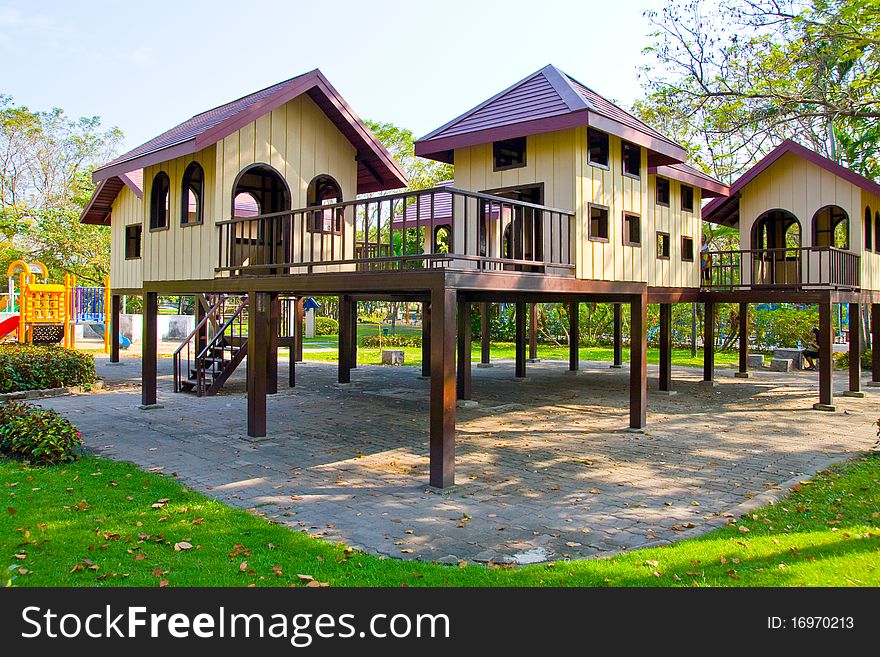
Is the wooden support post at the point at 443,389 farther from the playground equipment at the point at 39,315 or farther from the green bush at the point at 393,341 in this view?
the green bush at the point at 393,341

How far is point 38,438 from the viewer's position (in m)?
9.25

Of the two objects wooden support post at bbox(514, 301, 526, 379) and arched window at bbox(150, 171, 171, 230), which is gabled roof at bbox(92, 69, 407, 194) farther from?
wooden support post at bbox(514, 301, 526, 379)

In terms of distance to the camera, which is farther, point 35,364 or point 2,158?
point 2,158

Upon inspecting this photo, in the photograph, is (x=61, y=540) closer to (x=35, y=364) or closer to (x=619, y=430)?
(x=619, y=430)

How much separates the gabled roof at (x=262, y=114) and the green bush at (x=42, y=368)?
194 inches

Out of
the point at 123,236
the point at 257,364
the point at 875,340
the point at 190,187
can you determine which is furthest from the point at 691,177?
the point at 123,236

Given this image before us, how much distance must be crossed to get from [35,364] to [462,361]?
9829 mm

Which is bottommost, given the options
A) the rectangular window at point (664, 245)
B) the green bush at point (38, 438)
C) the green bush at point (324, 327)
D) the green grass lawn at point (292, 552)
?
the green grass lawn at point (292, 552)

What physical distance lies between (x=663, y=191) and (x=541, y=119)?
207 inches

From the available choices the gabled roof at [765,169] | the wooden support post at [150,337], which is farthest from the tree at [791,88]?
the wooden support post at [150,337]

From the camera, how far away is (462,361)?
48.7ft

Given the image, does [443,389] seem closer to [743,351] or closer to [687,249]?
[687,249]

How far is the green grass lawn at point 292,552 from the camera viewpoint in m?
5.31
